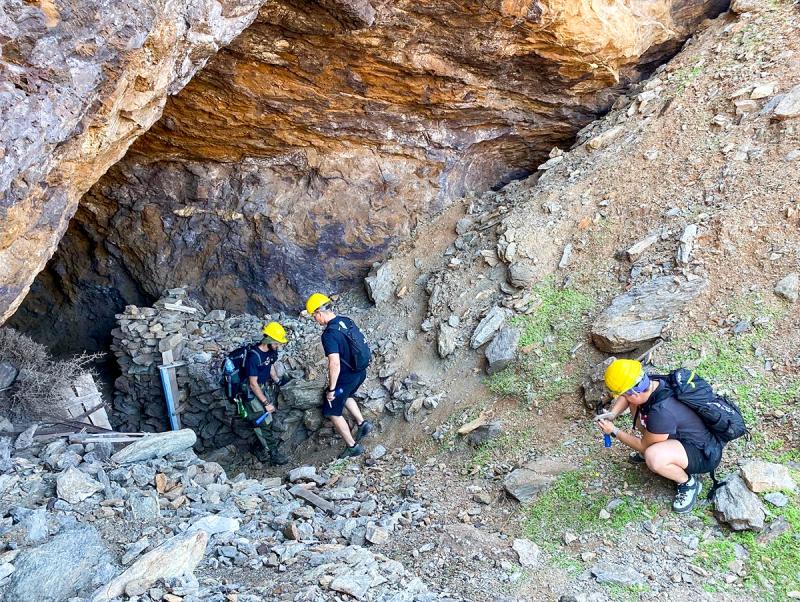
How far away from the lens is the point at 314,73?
7.13 m

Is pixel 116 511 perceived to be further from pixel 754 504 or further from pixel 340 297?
pixel 340 297

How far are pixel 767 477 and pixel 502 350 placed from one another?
9.11ft

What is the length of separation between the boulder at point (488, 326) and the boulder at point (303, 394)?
7.02 feet

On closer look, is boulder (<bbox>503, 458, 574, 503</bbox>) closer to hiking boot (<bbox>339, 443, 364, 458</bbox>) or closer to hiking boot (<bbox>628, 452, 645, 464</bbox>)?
hiking boot (<bbox>628, 452, 645, 464</bbox>)

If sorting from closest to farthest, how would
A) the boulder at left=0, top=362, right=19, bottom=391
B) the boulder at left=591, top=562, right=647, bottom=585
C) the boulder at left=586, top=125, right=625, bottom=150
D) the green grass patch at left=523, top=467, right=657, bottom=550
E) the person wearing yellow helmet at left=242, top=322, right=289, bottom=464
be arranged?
the boulder at left=591, top=562, right=647, bottom=585 < the green grass patch at left=523, top=467, right=657, bottom=550 < the boulder at left=0, top=362, right=19, bottom=391 < the person wearing yellow helmet at left=242, top=322, right=289, bottom=464 < the boulder at left=586, top=125, right=625, bottom=150

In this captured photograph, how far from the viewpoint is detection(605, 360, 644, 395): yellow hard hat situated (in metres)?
4.28

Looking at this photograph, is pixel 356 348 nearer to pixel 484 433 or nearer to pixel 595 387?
pixel 484 433

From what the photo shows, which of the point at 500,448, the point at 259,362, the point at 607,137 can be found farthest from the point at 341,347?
the point at 607,137

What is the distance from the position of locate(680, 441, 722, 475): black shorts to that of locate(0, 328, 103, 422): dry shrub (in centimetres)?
603

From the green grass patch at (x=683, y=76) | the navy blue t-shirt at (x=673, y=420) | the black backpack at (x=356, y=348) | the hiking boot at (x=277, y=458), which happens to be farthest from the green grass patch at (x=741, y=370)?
the hiking boot at (x=277, y=458)

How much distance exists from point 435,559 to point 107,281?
8038 mm

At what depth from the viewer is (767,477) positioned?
4.32 meters

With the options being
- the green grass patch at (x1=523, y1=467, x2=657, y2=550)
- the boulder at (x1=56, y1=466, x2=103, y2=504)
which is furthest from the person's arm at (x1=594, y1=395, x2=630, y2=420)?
the boulder at (x1=56, y1=466, x2=103, y2=504)

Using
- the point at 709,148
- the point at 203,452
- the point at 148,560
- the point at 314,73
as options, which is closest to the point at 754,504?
the point at 148,560
